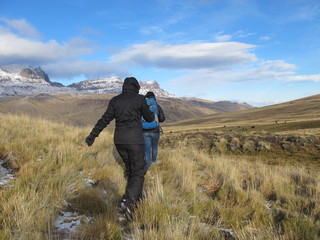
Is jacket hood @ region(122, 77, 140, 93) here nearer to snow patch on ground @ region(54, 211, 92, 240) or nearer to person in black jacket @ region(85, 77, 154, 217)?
person in black jacket @ region(85, 77, 154, 217)

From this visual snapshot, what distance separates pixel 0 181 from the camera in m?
4.24

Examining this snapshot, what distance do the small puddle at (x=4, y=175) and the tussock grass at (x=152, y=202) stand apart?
0.14 meters

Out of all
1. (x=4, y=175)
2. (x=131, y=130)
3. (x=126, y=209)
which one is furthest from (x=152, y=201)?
(x=4, y=175)

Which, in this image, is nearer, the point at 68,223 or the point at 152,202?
the point at 68,223

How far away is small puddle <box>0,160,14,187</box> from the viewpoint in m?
4.23

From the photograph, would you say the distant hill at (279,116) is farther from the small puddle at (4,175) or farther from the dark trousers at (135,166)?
the small puddle at (4,175)

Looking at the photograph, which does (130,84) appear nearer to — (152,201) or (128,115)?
(128,115)

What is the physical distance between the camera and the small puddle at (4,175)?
4.23 m

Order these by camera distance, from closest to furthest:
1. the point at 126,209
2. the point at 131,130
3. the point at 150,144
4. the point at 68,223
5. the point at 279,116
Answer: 1. the point at 68,223
2. the point at 126,209
3. the point at 131,130
4. the point at 150,144
5. the point at 279,116

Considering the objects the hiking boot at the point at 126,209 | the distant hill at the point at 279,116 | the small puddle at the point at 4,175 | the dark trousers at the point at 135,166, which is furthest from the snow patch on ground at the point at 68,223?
the distant hill at the point at 279,116

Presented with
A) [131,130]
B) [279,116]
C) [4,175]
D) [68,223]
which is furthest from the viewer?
[279,116]

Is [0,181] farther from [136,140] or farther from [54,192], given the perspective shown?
[136,140]

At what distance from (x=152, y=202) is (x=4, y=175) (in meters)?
2.84

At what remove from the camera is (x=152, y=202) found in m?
3.95
